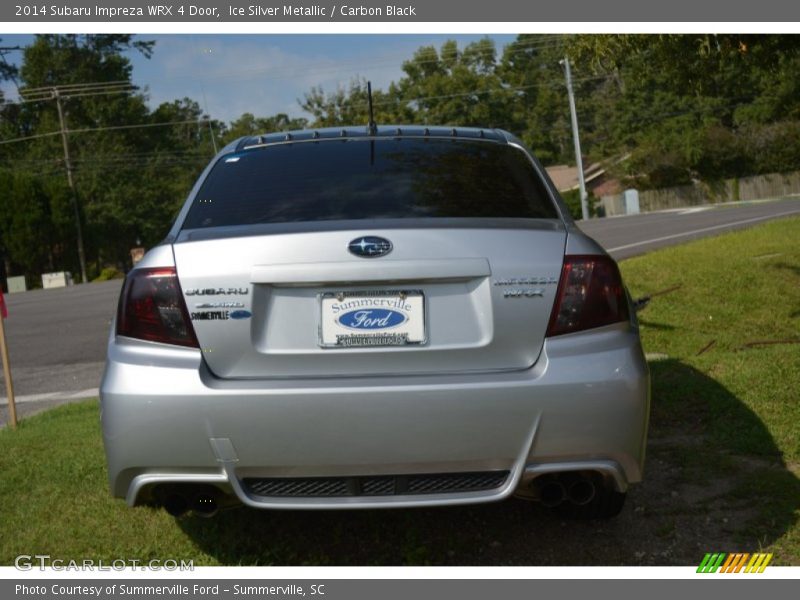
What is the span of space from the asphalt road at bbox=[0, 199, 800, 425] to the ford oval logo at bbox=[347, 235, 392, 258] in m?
5.18

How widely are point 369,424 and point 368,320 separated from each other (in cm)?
34

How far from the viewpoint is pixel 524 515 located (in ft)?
13.9

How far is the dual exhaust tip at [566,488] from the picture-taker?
332 cm

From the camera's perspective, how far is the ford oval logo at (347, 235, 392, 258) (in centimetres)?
317

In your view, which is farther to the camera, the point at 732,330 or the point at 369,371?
the point at 732,330

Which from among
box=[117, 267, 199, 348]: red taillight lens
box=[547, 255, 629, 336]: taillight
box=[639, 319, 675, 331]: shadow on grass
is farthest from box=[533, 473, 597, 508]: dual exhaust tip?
box=[639, 319, 675, 331]: shadow on grass

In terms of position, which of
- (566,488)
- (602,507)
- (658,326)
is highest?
(566,488)

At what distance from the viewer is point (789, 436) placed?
4.94 metres

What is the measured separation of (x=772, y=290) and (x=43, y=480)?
8096 mm

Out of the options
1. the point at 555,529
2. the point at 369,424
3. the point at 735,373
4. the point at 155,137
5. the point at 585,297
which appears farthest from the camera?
the point at 155,137

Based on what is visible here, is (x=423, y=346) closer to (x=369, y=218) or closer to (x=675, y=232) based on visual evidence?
(x=369, y=218)

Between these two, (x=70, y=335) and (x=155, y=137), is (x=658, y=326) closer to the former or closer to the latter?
(x=70, y=335)

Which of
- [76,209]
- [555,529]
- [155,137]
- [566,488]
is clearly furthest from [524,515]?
[155,137]
